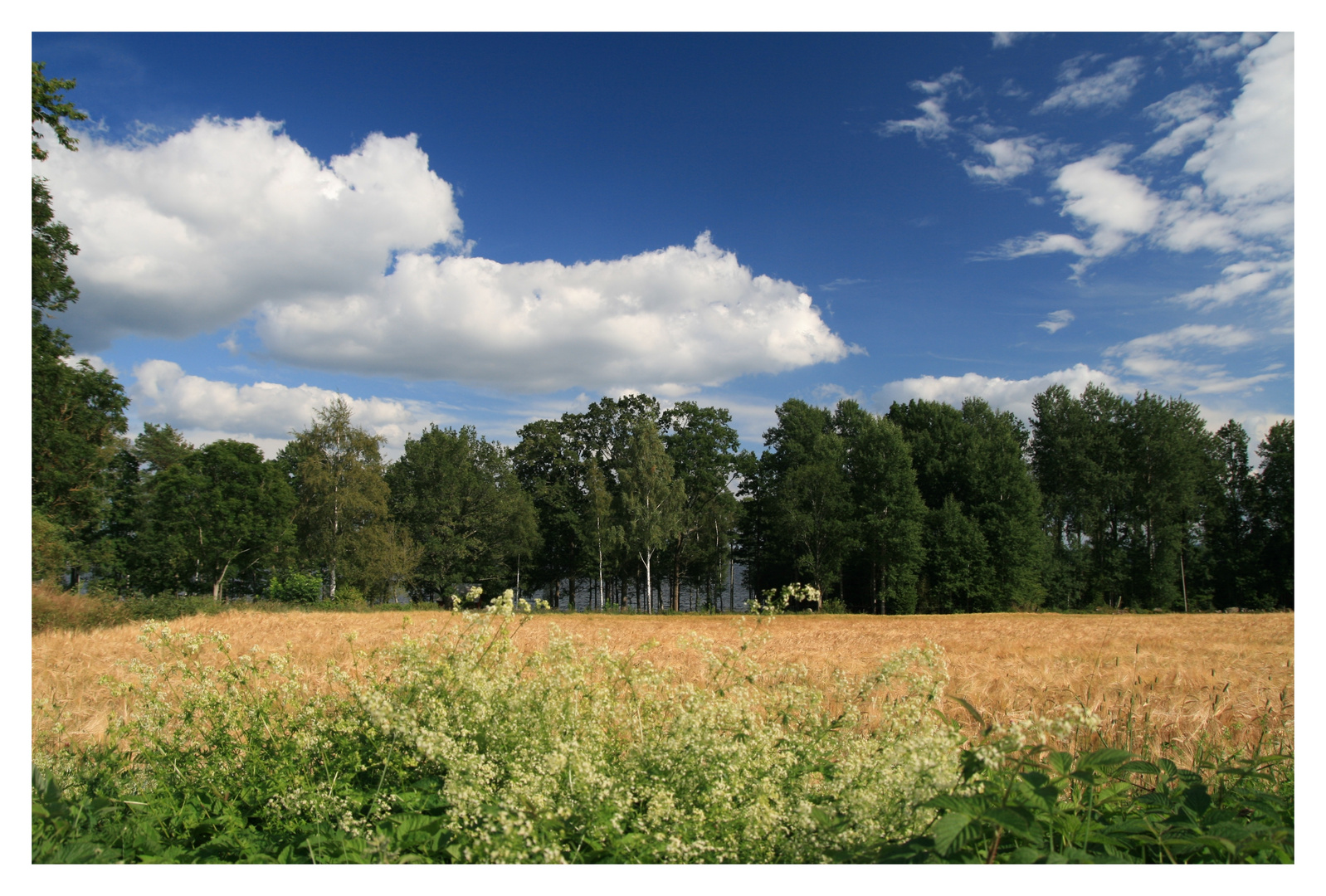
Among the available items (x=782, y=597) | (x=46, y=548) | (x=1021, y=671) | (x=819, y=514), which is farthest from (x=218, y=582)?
(x=782, y=597)

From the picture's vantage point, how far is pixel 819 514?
106 ft

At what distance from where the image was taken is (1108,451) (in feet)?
120

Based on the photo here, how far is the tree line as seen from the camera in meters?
32.8

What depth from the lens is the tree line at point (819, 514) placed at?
3281cm

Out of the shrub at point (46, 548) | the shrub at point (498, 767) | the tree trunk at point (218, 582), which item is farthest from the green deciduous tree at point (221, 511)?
the shrub at point (498, 767)

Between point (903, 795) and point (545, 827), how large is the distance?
1.08 metres

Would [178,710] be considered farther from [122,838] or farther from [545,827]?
[545,827]

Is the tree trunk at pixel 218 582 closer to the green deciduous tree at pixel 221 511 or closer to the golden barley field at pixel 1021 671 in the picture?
the green deciduous tree at pixel 221 511

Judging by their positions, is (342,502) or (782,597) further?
(342,502)

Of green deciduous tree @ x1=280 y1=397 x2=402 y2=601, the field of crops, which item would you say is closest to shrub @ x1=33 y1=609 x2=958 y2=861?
the field of crops

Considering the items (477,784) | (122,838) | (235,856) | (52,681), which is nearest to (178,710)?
(122,838)

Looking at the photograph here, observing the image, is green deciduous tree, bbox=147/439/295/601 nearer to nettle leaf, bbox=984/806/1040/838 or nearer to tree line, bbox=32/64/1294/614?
tree line, bbox=32/64/1294/614

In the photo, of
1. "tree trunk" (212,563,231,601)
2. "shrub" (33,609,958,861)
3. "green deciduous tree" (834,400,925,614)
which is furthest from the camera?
"tree trunk" (212,563,231,601)

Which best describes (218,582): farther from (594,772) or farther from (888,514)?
(594,772)
